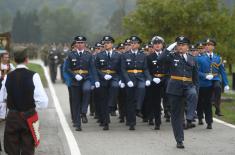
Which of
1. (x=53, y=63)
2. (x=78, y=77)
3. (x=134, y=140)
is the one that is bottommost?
(x=134, y=140)

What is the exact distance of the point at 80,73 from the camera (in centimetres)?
1416

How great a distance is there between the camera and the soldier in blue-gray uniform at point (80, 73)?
14.1 metres

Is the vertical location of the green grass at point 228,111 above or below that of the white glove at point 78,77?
below

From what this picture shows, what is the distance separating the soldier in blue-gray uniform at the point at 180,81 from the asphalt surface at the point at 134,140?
Answer: 0.49 m

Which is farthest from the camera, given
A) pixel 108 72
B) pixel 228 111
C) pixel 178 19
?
pixel 178 19

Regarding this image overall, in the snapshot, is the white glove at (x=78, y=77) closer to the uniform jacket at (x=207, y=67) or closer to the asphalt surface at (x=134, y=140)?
the asphalt surface at (x=134, y=140)

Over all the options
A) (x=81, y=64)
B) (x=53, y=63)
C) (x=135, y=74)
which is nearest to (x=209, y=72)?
(x=135, y=74)

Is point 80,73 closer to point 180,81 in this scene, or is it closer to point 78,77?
point 78,77

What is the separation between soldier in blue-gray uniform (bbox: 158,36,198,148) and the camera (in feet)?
37.0

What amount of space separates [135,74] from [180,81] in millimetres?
2811

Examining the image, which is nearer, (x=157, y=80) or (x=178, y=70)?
(x=178, y=70)

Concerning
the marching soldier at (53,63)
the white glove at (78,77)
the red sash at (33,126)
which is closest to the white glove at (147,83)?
the white glove at (78,77)

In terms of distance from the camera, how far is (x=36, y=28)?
116m

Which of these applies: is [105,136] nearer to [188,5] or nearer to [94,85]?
[94,85]
